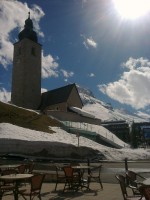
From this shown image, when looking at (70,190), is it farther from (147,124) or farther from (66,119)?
→ (147,124)

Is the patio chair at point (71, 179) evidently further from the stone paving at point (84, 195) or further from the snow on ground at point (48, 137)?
the snow on ground at point (48, 137)

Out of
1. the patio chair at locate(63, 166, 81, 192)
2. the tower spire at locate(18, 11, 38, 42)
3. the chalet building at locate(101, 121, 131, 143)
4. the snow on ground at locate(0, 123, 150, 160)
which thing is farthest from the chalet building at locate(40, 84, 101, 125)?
the patio chair at locate(63, 166, 81, 192)

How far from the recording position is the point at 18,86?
76312 millimetres

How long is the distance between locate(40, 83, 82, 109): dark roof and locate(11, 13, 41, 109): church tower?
1.79m

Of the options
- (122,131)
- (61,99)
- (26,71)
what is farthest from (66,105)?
(122,131)

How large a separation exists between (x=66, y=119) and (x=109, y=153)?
2366 centimetres

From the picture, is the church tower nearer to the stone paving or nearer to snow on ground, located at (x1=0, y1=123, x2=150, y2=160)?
snow on ground, located at (x1=0, y1=123, x2=150, y2=160)

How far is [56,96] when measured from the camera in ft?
250

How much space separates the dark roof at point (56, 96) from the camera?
73.9 metres

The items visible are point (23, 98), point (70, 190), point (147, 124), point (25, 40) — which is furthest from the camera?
point (147, 124)

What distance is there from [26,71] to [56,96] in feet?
31.0

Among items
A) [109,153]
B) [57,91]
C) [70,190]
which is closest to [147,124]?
[57,91]

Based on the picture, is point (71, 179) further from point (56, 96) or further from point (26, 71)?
point (26, 71)

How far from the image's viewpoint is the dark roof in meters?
73.9
